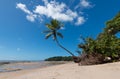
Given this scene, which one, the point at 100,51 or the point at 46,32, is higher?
the point at 46,32

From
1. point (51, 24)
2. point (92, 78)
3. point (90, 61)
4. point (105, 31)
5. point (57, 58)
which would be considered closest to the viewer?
point (92, 78)

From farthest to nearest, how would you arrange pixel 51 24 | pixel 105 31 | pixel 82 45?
pixel 51 24 → pixel 105 31 → pixel 82 45

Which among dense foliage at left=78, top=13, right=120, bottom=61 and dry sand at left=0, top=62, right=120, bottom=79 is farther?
dense foliage at left=78, top=13, right=120, bottom=61

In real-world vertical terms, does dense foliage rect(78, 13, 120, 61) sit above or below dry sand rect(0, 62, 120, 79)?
above

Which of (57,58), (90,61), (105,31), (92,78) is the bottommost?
(92,78)

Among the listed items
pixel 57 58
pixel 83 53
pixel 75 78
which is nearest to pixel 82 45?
pixel 83 53

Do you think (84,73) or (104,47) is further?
(104,47)

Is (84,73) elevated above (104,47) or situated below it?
below

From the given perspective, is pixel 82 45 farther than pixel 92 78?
Yes

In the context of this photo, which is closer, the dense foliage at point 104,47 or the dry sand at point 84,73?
the dry sand at point 84,73

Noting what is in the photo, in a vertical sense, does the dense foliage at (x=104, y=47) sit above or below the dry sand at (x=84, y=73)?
above

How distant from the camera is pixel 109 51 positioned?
18828 mm

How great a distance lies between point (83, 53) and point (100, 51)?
270 cm

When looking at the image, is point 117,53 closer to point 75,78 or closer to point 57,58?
point 75,78
